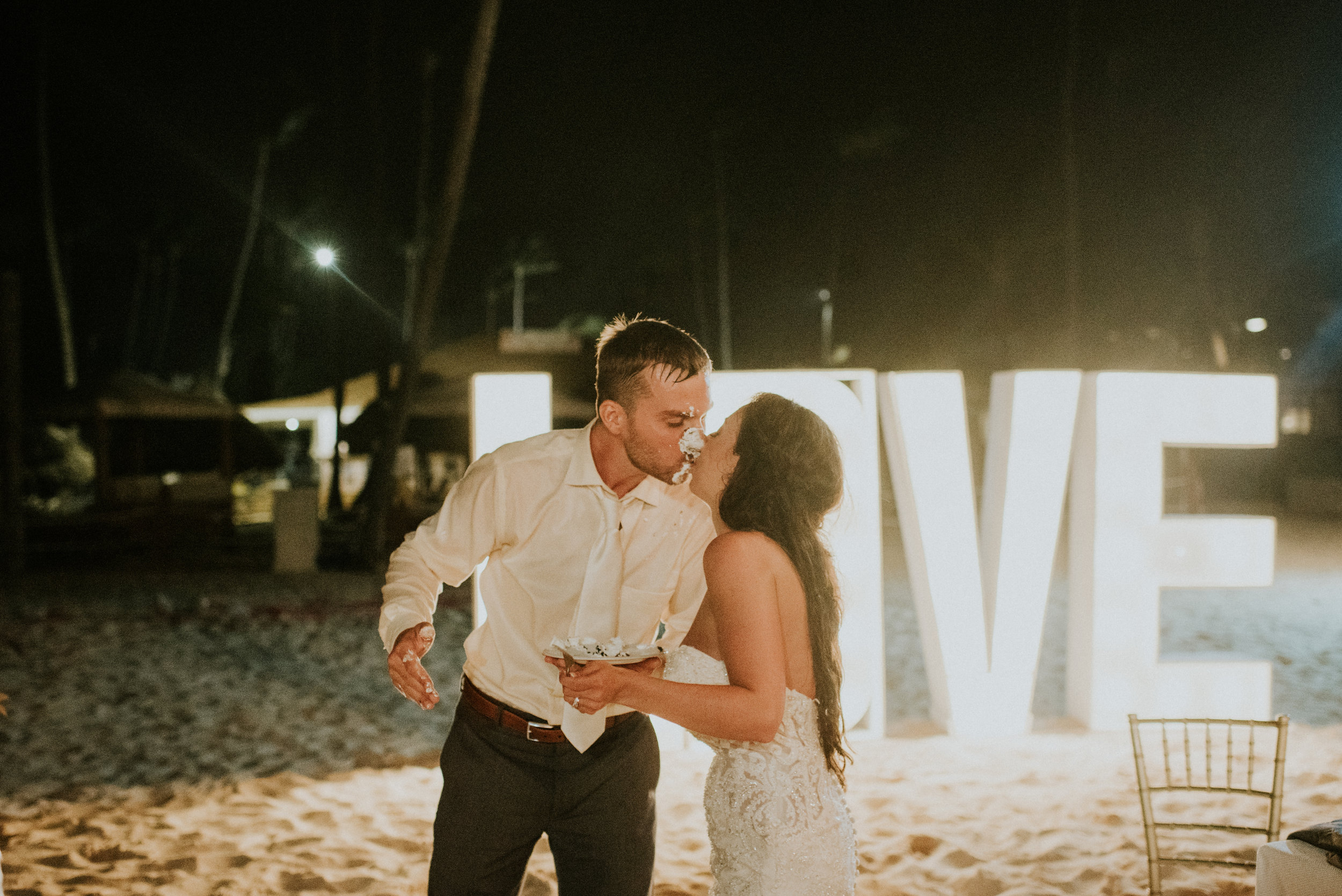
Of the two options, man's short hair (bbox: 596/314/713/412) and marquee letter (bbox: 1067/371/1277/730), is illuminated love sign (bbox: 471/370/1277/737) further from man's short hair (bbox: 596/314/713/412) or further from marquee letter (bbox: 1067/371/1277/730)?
man's short hair (bbox: 596/314/713/412)

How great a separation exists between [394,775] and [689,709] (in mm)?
4057

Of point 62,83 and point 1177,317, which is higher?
point 62,83

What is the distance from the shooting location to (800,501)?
2.37 meters

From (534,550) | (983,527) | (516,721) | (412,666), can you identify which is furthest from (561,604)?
(983,527)

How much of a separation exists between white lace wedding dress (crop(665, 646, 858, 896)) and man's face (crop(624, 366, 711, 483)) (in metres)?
0.54

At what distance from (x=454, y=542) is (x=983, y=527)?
4.38 meters

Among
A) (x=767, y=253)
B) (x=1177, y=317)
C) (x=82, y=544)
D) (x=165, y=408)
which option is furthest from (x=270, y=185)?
(x=1177, y=317)

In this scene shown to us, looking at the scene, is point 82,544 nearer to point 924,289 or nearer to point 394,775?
point 394,775

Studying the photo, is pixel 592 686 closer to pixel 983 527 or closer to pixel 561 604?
pixel 561 604

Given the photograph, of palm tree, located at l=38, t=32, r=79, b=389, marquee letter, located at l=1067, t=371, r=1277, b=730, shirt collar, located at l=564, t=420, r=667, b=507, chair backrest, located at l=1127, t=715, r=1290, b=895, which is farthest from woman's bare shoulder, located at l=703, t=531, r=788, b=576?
palm tree, located at l=38, t=32, r=79, b=389

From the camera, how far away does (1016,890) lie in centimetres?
409

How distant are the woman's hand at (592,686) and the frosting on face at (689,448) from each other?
2.23 feet

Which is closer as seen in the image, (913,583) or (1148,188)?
(913,583)

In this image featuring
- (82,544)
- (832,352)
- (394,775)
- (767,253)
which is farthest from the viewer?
(767,253)
